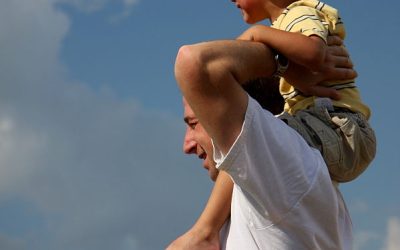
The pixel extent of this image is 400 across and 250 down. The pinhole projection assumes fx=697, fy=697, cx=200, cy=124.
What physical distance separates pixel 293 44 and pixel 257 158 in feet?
2.38

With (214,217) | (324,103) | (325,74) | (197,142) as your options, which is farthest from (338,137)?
(197,142)

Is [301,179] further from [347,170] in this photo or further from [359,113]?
[359,113]

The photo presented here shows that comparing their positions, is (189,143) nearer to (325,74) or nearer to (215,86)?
(325,74)

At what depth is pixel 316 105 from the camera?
380cm

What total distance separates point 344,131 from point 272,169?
76 cm

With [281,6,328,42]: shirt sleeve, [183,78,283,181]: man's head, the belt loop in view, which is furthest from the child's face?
the belt loop

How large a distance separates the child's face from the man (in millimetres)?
696

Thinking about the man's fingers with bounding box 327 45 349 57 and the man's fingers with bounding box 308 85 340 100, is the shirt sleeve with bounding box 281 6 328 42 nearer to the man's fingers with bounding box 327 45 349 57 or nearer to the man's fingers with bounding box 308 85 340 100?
the man's fingers with bounding box 327 45 349 57

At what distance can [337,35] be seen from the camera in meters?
4.14

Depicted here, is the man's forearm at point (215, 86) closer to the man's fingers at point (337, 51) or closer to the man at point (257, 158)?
the man at point (257, 158)

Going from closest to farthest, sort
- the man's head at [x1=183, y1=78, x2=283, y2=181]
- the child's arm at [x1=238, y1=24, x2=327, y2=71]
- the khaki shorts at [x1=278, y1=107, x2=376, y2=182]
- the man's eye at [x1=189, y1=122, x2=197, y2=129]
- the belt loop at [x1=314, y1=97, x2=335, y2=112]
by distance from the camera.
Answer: the child's arm at [x1=238, y1=24, x2=327, y2=71] < the khaki shorts at [x1=278, y1=107, x2=376, y2=182] < the belt loop at [x1=314, y1=97, x2=335, y2=112] < the man's head at [x1=183, y1=78, x2=283, y2=181] < the man's eye at [x1=189, y1=122, x2=197, y2=129]

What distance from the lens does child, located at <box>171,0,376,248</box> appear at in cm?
353

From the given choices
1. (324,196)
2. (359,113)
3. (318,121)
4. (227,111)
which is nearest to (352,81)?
(359,113)

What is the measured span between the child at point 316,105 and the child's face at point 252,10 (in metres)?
0.14
